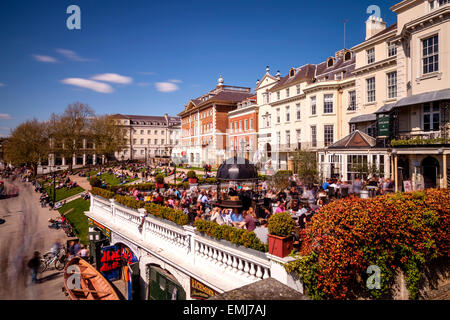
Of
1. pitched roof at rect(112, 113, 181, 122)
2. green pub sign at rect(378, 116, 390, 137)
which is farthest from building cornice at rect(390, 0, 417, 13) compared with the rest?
pitched roof at rect(112, 113, 181, 122)

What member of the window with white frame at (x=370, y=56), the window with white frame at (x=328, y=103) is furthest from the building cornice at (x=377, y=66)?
the window with white frame at (x=328, y=103)

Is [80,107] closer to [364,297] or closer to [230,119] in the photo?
[230,119]

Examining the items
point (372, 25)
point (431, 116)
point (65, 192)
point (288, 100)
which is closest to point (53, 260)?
point (65, 192)

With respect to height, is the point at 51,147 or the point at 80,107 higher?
the point at 80,107

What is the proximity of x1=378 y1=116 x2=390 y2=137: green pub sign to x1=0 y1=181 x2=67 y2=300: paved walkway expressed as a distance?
25.0 metres

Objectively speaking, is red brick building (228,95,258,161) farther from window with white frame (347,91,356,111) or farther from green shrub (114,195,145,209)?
green shrub (114,195,145,209)

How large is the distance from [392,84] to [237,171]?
804 inches

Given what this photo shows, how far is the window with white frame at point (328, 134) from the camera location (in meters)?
31.1

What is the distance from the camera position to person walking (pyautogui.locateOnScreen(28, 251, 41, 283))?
12.9 m

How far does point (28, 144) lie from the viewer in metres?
42.2

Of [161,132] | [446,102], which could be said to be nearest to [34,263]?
[446,102]

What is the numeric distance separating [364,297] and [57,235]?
69.8 feet

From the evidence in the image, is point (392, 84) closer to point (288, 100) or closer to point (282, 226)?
point (288, 100)

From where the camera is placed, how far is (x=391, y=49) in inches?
931
